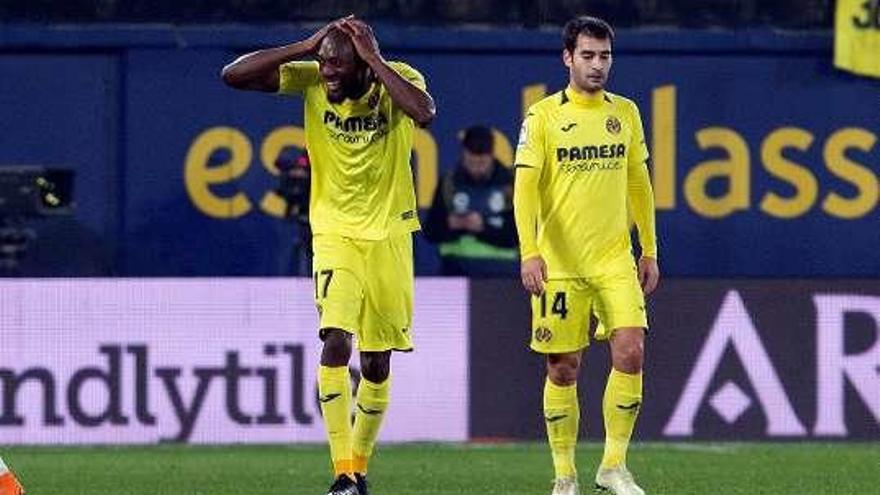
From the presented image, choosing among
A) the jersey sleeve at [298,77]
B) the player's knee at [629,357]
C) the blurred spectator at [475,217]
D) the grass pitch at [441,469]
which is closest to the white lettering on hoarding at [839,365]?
the grass pitch at [441,469]

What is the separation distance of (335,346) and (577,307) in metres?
1.23

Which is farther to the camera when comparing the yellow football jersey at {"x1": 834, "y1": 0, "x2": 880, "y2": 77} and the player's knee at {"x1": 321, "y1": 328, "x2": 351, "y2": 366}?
the yellow football jersey at {"x1": 834, "y1": 0, "x2": 880, "y2": 77}

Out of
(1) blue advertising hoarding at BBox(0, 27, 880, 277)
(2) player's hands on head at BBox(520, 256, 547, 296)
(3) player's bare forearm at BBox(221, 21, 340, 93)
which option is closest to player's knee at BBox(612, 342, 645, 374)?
(2) player's hands on head at BBox(520, 256, 547, 296)

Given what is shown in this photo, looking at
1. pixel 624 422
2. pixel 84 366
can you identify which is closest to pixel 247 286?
pixel 84 366

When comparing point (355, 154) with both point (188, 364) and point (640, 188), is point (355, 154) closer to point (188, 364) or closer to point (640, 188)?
point (640, 188)

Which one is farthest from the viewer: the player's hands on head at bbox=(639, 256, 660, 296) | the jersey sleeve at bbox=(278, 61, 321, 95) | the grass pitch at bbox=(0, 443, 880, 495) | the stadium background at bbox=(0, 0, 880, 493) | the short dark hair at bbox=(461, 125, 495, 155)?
the stadium background at bbox=(0, 0, 880, 493)

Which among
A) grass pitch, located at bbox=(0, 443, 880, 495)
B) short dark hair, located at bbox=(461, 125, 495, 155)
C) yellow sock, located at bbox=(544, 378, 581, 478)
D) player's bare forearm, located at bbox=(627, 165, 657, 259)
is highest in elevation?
player's bare forearm, located at bbox=(627, 165, 657, 259)

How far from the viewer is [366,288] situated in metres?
12.9

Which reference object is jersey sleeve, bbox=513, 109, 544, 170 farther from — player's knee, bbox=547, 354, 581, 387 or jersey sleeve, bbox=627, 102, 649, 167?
player's knee, bbox=547, 354, 581, 387

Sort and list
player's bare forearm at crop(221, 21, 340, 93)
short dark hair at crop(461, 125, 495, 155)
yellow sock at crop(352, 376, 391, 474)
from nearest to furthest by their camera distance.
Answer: player's bare forearm at crop(221, 21, 340, 93)
yellow sock at crop(352, 376, 391, 474)
short dark hair at crop(461, 125, 495, 155)

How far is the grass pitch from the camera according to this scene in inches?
560

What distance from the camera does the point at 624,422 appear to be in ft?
43.5

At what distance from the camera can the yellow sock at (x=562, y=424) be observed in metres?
13.2

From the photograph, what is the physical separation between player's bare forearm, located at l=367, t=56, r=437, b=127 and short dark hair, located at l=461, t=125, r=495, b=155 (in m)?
8.62
